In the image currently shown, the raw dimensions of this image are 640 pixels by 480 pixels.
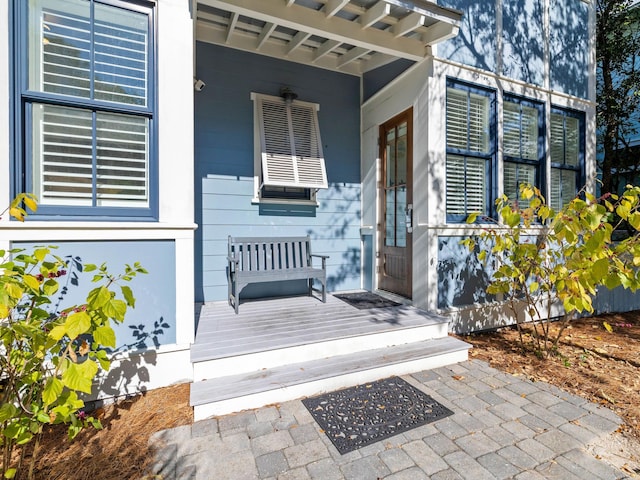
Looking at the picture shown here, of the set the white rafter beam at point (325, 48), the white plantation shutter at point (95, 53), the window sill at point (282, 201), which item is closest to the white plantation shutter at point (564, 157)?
the white rafter beam at point (325, 48)

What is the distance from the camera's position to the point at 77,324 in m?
1.31

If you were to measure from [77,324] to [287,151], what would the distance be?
3.39 meters

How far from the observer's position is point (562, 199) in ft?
15.3

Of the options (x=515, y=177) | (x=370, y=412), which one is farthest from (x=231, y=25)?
(x=370, y=412)

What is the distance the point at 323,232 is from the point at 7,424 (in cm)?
360

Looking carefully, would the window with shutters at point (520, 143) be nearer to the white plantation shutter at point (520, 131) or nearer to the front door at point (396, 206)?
the white plantation shutter at point (520, 131)

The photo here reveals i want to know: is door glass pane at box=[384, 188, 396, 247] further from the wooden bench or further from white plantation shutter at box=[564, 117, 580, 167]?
white plantation shutter at box=[564, 117, 580, 167]

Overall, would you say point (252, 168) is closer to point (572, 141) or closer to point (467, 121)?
point (467, 121)

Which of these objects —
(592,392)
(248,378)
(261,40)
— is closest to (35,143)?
(248,378)

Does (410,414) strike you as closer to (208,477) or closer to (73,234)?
(208,477)

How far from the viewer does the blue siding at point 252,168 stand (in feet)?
13.1

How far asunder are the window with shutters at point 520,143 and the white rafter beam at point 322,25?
4.93ft

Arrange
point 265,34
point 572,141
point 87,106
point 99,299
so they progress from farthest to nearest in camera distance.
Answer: point 572,141
point 265,34
point 87,106
point 99,299

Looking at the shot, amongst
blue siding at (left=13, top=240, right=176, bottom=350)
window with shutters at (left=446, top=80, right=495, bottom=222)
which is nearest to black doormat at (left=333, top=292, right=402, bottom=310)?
window with shutters at (left=446, top=80, right=495, bottom=222)
